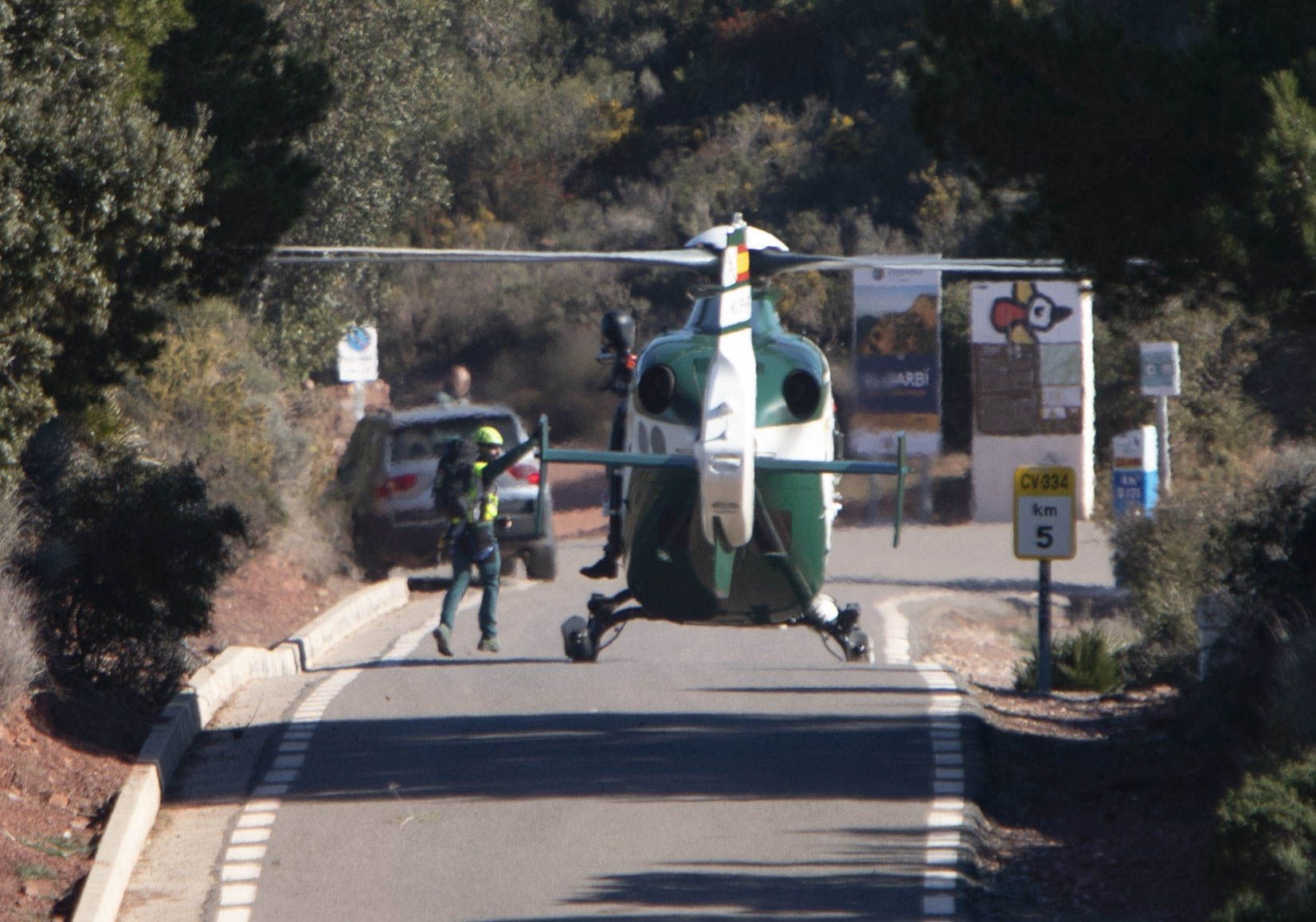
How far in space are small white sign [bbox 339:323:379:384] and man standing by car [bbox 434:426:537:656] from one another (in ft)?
33.2

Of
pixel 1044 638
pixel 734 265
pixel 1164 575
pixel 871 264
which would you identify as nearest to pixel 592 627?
pixel 1044 638

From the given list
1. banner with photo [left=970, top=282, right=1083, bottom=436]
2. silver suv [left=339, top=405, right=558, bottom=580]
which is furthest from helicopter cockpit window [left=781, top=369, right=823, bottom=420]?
banner with photo [left=970, top=282, right=1083, bottom=436]

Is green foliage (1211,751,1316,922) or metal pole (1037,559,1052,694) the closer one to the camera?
green foliage (1211,751,1316,922)

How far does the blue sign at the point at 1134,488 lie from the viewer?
85.0 ft

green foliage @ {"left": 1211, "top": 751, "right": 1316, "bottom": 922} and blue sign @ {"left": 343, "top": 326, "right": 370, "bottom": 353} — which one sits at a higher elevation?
blue sign @ {"left": 343, "top": 326, "right": 370, "bottom": 353}

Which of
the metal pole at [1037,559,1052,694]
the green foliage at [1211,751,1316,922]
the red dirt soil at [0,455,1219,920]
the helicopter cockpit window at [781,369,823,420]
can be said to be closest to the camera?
the green foliage at [1211,751,1316,922]

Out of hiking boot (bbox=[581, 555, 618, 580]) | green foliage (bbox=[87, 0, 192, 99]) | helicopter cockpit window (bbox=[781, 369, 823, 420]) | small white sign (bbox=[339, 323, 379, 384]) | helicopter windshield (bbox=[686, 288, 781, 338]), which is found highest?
green foliage (bbox=[87, 0, 192, 99])

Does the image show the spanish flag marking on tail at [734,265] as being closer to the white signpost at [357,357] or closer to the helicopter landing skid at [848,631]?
the helicopter landing skid at [848,631]

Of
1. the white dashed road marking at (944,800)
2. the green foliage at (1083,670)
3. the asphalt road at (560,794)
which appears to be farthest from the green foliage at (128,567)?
the green foliage at (1083,670)

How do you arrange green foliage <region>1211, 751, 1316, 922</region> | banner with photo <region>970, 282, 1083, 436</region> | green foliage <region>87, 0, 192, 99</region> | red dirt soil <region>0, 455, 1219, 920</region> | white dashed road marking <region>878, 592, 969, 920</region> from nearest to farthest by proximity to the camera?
green foliage <region>1211, 751, 1316, 922</region>
white dashed road marking <region>878, 592, 969, 920</region>
red dirt soil <region>0, 455, 1219, 920</region>
green foliage <region>87, 0, 192, 99</region>
banner with photo <region>970, 282, 1083, 436</region>

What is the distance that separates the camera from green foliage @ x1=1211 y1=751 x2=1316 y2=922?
729 cm

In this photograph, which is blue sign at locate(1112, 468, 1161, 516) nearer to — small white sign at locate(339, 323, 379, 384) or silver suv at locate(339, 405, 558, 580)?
silver suv at locate(339, 405, 558, 580)

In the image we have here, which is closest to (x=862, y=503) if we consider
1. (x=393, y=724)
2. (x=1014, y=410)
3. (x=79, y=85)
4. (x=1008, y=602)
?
(x=1014, y=410)

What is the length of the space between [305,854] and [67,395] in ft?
16.0
